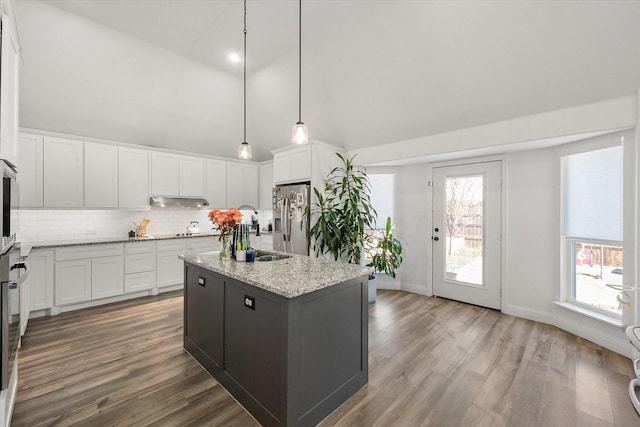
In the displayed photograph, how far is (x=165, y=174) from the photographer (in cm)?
499

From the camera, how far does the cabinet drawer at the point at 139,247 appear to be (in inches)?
171

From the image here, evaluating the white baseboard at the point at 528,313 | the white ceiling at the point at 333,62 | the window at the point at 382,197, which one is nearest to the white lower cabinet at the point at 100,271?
the white ceiling at the point at 333,62

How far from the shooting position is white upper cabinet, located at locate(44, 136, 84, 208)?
3877 millimetres

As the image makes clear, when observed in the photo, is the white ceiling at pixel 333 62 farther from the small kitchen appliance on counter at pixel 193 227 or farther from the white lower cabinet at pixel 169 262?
the white lower cabinet at pixel 169 262

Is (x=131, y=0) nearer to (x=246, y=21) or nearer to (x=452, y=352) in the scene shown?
(x=246, y=21)

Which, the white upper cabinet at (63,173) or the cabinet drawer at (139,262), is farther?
the cabinet drawer at (139,262)

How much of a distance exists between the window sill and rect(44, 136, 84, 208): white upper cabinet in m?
6.72

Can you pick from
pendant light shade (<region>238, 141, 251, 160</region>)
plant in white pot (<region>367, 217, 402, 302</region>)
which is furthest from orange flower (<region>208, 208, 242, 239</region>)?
plant in white pot (<region>367, 217, 402, 302</region>)

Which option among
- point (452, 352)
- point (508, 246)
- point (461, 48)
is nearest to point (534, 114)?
point (461, 48)

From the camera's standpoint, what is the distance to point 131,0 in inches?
114

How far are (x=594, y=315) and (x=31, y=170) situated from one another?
23.5 ft

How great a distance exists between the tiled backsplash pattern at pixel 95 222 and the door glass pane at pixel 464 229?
4797mm

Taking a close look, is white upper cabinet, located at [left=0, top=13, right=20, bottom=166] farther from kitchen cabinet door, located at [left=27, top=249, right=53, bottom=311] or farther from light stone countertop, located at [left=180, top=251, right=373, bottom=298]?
kitchen cabinet door, located at [left=27, top=249, right=53, bottom=311]

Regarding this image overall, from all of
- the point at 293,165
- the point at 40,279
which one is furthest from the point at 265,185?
the point at 40,279
